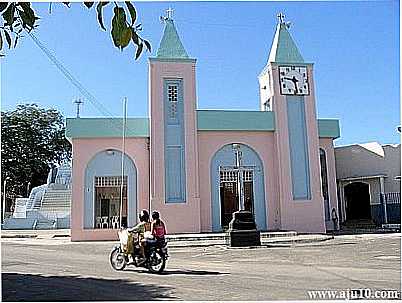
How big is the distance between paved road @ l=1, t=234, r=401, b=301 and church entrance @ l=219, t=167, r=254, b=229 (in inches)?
281

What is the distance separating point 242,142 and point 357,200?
778 cm

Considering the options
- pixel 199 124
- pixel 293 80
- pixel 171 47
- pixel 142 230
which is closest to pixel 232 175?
pixel 199 124

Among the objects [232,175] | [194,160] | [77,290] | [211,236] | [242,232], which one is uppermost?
[194,160]

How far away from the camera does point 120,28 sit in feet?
8.41

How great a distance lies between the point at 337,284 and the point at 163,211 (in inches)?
515

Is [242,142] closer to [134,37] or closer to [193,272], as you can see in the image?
[193,272]

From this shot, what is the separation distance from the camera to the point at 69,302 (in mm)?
6461

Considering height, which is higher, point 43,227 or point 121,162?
point 121,162

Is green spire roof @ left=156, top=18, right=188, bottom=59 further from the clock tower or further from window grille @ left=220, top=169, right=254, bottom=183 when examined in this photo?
window grille @ left=220, top=169, right=254, bottom=183

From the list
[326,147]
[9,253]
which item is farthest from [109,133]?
[326,147]

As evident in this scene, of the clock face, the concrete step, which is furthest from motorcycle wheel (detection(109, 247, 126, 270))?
the clock face

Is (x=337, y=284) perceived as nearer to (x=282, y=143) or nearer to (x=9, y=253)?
(x=9, y=253)

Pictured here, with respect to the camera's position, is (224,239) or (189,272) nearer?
(189,272)

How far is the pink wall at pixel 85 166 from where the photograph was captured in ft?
65.7
